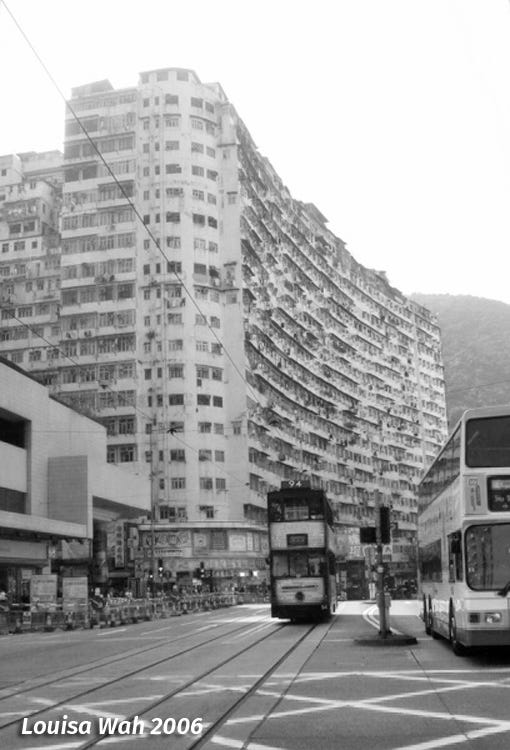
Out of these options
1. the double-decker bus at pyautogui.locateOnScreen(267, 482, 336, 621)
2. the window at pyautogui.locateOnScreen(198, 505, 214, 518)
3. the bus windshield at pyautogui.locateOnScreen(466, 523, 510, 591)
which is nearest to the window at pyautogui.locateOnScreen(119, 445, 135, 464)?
the window at pyautogui.locateOnScreen(198, 505, 214, 518)

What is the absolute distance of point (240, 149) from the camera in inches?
3504

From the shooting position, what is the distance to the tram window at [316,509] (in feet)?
101

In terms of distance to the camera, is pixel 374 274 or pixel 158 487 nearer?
pixel 158 487

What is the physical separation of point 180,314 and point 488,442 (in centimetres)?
6782

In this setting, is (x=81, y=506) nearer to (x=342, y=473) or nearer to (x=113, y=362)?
(x=113, y=362)

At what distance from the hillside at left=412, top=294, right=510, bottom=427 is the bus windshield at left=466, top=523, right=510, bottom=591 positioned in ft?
499

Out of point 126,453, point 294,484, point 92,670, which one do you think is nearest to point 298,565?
point 294,484

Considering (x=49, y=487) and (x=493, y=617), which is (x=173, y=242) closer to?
(x=49, y=487)

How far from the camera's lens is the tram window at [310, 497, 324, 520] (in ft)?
101

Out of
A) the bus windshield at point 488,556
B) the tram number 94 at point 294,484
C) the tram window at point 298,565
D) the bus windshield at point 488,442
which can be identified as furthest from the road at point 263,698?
the tram number 94 at point 294,484

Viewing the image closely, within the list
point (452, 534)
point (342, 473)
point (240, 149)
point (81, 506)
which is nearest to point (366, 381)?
point (342, 473)

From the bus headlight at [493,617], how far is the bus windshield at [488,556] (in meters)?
0.37

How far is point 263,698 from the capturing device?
36.1 ft

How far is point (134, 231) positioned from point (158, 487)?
2229cm
